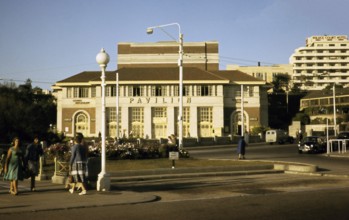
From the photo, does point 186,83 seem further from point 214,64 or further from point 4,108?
point 4,108

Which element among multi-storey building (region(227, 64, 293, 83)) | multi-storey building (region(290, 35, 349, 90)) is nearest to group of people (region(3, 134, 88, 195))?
multi-storey building (region(290, 35, 349, 90))

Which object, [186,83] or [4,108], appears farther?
[186,83]

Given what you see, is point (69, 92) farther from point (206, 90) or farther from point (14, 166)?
point (14, 166)

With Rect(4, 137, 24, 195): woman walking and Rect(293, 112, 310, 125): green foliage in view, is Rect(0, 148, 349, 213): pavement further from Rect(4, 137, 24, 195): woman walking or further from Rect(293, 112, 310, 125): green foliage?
Rect(293, 112, 310, 125): green foliage

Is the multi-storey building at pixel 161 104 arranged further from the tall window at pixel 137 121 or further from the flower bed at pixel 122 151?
the flower bed at pixel 122 151

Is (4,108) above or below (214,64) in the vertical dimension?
below

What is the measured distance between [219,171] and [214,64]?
80331mm

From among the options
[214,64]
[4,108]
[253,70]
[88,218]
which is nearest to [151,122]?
[214,64]

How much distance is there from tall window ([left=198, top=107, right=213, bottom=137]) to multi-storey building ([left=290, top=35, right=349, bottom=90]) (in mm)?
75914

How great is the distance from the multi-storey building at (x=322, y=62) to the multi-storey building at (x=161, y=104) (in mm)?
71377

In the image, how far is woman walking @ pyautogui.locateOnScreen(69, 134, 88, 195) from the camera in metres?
15.1

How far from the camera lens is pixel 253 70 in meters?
160

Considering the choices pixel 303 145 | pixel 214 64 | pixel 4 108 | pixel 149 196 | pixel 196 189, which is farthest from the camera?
pixel 214 64

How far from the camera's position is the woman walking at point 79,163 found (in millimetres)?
15148
